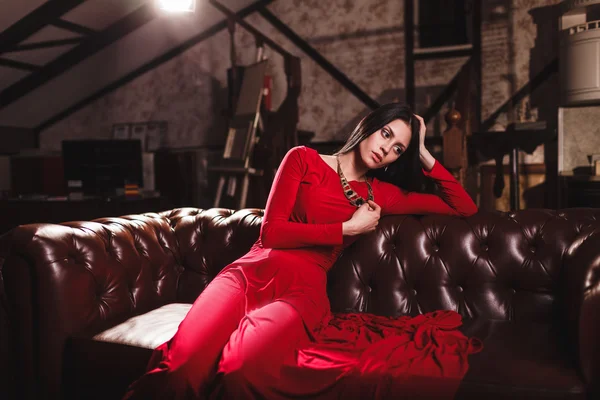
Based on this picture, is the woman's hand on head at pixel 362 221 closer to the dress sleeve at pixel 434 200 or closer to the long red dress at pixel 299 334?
the long red dress at pixel 299 334

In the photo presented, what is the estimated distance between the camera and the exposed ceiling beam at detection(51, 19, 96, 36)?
629 centimetres

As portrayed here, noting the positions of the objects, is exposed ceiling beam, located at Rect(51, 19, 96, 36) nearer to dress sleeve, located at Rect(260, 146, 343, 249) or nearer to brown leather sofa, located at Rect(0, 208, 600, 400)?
brown leather sofa, located at Rect(0, 208, 600, 400)

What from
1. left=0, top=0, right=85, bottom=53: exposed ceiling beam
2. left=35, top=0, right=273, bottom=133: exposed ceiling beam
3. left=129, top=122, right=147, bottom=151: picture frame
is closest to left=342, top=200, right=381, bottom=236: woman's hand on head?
left=0, top=0, right=85, bottom=53: exposed ceiling beam

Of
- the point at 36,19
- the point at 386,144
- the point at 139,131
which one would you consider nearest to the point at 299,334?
the point at 386,144

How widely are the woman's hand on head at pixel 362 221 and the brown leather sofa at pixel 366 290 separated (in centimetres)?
23

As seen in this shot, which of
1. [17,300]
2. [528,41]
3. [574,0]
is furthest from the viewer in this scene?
[528,41]

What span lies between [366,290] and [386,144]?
2.03 feet

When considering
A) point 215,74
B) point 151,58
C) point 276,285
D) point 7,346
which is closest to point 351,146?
point 276,285

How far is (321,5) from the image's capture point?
6.57 meters

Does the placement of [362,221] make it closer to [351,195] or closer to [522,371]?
[351,195]

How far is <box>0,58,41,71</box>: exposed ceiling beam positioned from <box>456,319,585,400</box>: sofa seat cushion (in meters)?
7.17

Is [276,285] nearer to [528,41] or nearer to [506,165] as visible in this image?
[506,165]

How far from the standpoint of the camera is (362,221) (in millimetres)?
1835

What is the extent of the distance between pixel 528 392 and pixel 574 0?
5008mm
